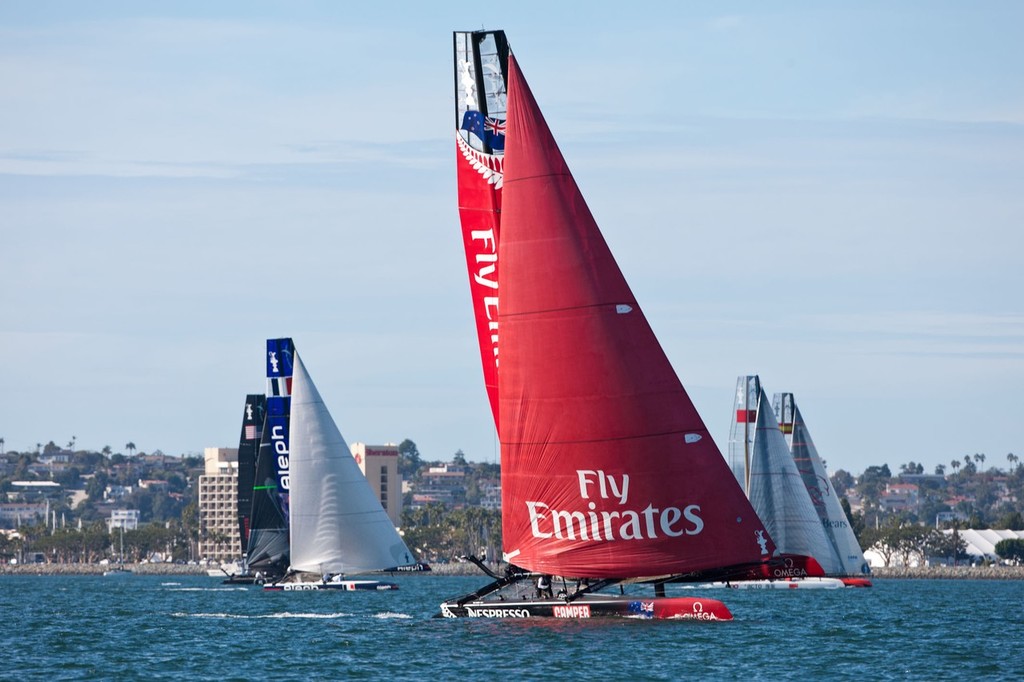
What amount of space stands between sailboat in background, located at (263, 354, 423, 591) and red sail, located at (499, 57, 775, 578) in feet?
114

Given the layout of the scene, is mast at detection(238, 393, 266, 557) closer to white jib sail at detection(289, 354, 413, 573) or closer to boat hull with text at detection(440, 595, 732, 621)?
white jib sail at detection(289, 354, 413, 573)

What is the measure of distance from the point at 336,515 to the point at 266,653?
31.4 metres

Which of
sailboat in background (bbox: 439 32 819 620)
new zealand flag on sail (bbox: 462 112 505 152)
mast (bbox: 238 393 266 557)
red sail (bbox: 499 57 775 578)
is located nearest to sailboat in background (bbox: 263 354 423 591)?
mast (bbox: 238 393 266 557)

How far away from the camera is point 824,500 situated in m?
90.9

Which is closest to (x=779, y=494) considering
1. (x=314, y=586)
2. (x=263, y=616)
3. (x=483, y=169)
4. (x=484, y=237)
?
(x=314, y=586)

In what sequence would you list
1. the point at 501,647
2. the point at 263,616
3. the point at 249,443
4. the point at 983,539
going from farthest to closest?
the point at 983,539 < the point at 249,443 < the point at 263,616 < the point at 501,647

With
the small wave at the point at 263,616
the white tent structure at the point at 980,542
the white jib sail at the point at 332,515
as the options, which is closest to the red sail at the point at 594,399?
the small wave at the point at 263,616

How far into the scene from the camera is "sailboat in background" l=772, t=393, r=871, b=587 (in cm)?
9088

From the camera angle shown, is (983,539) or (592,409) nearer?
(592,409)

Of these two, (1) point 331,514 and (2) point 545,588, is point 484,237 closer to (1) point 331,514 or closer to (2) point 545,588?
(2) point 545,588

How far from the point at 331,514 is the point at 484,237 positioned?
109ft

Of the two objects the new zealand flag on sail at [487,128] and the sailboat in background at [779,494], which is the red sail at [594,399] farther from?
the sailboat in background at [779,494]

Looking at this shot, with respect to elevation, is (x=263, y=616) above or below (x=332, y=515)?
below

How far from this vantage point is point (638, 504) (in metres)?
37.7
